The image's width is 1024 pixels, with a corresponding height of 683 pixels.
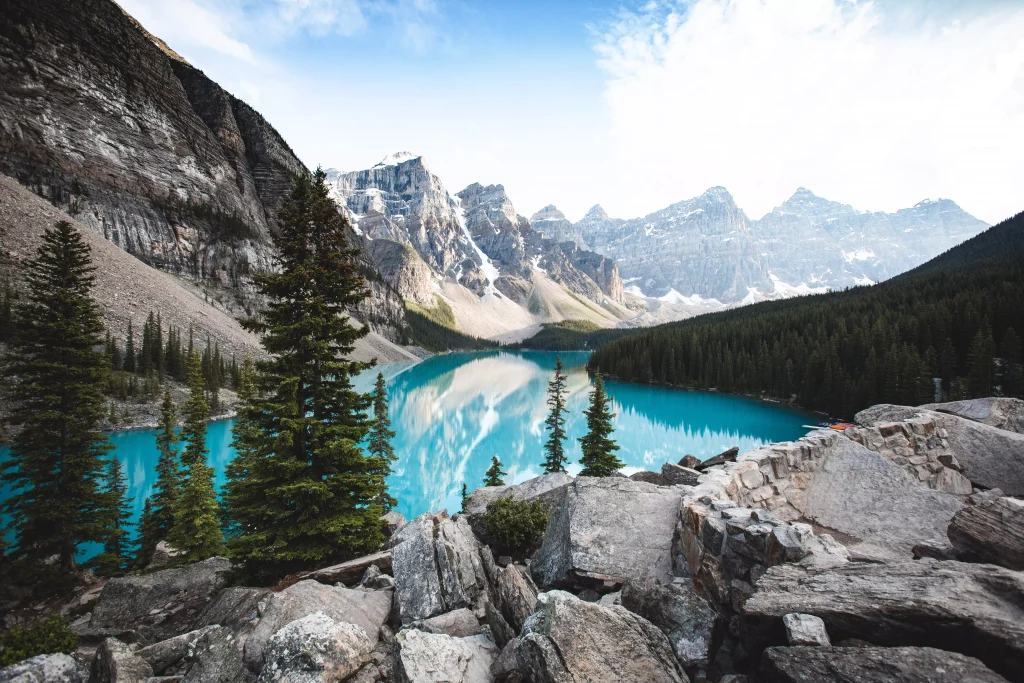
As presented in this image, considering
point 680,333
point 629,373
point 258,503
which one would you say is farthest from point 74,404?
point 680,333

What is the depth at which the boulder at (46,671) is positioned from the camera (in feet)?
18.6

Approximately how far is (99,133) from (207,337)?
242ft

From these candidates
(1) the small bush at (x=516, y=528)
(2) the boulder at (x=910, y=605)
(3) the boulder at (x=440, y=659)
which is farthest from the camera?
(1) the small bush at (x=516, y=528)

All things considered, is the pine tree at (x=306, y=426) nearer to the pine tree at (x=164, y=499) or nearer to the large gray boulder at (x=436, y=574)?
the large gray boulder at (x=436, y=574)

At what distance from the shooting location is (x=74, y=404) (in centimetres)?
1773

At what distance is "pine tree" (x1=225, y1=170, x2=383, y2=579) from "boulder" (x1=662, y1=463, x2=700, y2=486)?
29.0 feet

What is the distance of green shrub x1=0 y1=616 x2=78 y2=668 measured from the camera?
6820 mm

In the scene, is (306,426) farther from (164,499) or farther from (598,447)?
(598,447)

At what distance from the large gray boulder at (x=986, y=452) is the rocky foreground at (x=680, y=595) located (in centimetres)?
4

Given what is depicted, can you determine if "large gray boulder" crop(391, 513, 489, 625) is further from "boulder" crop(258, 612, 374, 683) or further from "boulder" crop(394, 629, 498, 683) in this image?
"boulder" crop(394, 629, 498, 683)

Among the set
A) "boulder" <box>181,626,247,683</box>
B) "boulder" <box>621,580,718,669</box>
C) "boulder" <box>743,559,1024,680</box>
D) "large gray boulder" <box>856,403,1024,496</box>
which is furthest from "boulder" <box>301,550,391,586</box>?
"large gray boulder" <box>856,403,1024,496</box>

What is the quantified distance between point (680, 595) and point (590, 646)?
1.95 metres

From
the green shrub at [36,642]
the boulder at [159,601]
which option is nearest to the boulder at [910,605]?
the green shrub at [36,642]

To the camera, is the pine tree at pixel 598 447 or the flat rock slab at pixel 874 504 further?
the pine tree at pixel 598 447
